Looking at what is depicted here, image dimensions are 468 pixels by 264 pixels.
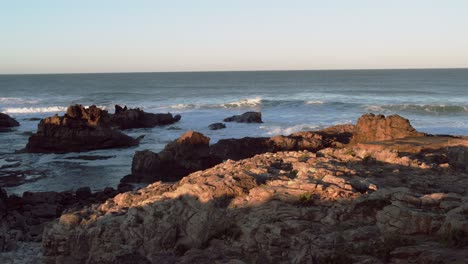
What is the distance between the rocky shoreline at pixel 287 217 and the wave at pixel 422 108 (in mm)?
51369

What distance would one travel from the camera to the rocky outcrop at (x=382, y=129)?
89.7 feet

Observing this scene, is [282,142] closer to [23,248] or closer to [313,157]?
[313,157]

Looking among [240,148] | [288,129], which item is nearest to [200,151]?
[240,148]

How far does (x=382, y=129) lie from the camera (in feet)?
91.8

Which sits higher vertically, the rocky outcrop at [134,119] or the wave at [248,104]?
the rocky outcrop at [134,119]

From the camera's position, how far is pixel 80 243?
1258cm

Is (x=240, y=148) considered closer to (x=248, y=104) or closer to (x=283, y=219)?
(x=283, y=219)

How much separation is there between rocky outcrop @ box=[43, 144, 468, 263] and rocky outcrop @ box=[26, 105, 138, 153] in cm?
2634

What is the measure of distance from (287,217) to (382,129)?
18.5m

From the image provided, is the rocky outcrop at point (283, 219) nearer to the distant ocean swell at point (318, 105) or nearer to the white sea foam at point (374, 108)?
the distant ocean swell at point (318, 105)

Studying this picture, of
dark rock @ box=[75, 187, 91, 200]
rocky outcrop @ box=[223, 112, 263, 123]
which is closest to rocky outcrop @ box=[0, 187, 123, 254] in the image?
dark rock @ box=[75, 187, 91, 200]

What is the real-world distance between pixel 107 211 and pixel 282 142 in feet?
66.5

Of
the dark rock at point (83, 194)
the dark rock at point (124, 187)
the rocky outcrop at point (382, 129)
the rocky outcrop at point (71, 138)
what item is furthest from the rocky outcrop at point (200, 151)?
the rocky outcrop at point (71, 138)

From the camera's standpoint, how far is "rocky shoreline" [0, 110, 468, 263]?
973 centimetres
